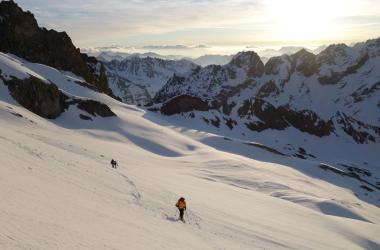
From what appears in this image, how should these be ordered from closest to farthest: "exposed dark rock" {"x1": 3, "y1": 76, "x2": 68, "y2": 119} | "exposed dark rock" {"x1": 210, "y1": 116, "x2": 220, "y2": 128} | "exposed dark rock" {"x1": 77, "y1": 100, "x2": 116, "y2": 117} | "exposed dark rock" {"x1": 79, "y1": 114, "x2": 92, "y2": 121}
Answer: "exposed dark rock" {"x1": 3, "y1": 76, "x2": 68, "y2": 119} < "exposed dark rock" {"x1": 79, "y1": 114, "x2": 92, "y2": 121} < "exposed dark rock" {"x1": 77, "y1": 100, "x2": 116, "y2": 117} < "exposed dark rock" {"x1": 210, "y1": 116, "x2": 220, "y2": 128}

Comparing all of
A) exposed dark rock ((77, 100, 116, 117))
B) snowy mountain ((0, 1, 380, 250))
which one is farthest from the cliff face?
exposed dark rock ((77, 100, 116, 117))

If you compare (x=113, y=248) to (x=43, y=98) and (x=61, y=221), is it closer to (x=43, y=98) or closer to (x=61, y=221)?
(x=61, y=221)

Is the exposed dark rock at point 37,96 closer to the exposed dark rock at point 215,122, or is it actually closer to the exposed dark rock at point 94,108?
the exposed dark rock at point 94,108

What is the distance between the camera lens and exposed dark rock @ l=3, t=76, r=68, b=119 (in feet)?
236

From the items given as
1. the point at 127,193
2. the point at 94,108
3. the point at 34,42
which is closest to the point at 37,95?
the point at 94,108

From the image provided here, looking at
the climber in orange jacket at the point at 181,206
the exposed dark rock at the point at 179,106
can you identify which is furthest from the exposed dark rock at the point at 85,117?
the exposed dark rock at the point at 179,106

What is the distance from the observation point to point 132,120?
313 feet

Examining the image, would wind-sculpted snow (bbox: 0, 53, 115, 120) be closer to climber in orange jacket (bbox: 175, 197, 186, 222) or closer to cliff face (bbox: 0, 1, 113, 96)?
cliff face (bbox: 0, 1, 113, 96)

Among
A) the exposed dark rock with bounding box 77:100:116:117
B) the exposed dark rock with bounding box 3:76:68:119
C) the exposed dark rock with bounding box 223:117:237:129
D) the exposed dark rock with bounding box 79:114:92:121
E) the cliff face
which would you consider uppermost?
the cliff face

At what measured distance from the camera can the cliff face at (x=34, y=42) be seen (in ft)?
370

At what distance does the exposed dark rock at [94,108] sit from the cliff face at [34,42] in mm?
29720

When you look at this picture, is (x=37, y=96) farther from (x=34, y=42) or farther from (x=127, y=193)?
(x=127, y=193)

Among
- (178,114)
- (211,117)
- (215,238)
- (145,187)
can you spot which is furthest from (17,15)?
(215,238)

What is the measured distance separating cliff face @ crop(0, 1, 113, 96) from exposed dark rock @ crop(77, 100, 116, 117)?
97.5 feet
